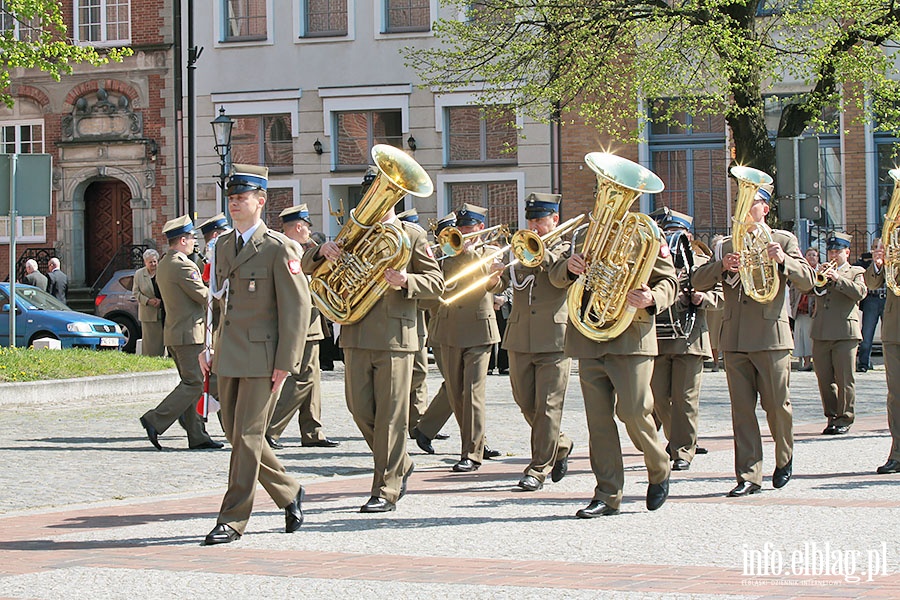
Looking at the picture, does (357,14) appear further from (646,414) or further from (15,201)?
(646,414)

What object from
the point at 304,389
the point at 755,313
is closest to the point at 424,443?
the point at 304,389

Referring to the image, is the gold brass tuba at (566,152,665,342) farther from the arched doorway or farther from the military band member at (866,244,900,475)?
the arched doorway

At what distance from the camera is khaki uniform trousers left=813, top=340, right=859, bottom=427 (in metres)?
14.4

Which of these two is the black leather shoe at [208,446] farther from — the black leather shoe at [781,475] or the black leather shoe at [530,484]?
the black leather shoe at [781,475]

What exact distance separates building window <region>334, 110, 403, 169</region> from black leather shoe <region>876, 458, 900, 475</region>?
23035 millimetres

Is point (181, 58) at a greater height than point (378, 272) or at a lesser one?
greater

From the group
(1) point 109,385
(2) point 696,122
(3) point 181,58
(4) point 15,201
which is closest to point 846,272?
(1) point 109,385

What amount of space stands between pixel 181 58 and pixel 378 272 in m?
26.1

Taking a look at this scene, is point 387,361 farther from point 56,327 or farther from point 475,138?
point 475,138

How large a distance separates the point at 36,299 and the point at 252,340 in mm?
17447

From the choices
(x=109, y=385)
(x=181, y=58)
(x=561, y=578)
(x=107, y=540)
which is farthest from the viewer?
(x=181, y=58)

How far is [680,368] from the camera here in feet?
38.7

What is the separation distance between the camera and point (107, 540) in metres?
8.49

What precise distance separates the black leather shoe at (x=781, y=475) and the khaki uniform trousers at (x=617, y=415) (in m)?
1.27
